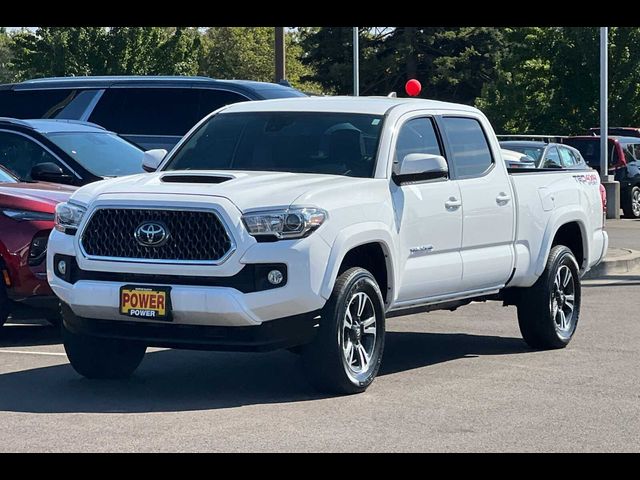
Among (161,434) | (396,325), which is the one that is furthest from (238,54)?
(161,434)

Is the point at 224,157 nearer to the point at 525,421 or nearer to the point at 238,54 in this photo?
the point at 525,421

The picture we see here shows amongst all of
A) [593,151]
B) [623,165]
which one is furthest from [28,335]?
[593,151]

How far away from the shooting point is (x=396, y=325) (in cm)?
1198

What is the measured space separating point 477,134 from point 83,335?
11.2ft

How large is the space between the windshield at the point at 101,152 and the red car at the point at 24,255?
2.20m

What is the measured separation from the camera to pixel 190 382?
8.73 meters

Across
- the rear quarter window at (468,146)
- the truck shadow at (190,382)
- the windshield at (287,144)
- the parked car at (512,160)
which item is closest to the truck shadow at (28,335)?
the truck shadow at (190,382)

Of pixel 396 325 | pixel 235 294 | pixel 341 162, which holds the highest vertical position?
pixel 341 162

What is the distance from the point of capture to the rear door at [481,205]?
941 cm

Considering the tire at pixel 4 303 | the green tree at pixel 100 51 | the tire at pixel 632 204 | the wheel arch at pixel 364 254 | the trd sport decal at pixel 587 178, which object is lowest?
the tire at pixel 632 204

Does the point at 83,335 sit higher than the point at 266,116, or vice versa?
the point at 266,116

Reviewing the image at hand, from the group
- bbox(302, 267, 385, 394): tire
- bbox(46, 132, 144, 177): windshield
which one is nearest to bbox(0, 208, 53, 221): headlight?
bbox(46, 132, 144, 177): windshield

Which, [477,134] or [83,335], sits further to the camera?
[477,134]

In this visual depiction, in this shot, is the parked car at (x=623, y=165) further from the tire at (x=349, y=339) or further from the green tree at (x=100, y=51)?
the green tree at (x=100, y=51)
